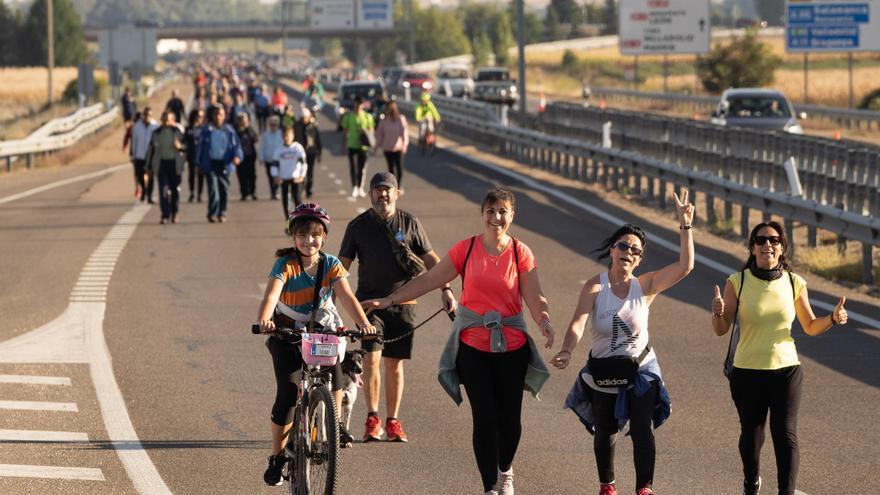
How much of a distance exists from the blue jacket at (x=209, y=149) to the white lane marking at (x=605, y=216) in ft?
18.0

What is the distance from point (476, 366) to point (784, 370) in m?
1.51

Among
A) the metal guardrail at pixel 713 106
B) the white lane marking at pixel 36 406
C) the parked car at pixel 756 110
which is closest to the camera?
the white lane marking at pixel 36 406

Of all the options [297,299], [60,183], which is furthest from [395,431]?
[60,183]

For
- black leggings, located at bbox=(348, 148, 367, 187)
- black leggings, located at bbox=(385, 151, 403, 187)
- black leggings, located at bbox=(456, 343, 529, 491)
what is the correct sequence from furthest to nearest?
black leggings, located at bbox=(348, 148, 367, 187) < black leggings, located at bbox=(385, 151, 403, 187) < black leggings, located at bbox=(456, 343, 529, 491)

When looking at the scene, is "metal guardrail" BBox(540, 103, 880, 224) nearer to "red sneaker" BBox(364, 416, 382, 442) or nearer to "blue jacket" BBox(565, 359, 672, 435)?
"red sneaker" BBox(364, 416, 382, 442)

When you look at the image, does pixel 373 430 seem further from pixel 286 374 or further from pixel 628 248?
pixel 628 248

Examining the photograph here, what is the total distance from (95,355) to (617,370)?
7.07 m

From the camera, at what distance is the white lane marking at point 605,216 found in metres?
16.0

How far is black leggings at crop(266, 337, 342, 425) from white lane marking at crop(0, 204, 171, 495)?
2.95 feet

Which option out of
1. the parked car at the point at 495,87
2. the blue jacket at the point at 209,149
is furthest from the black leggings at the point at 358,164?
the parked car at the point at 495,87

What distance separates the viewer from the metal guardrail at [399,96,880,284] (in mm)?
18688

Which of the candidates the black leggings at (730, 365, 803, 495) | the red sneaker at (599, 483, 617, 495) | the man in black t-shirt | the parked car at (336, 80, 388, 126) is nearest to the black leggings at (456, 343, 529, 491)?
the red sneaker at (599, 483, 617, 495)

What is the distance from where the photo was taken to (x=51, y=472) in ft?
33.1

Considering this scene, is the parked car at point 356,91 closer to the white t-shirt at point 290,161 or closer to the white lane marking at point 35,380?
the white t-shirt at point 290,161
